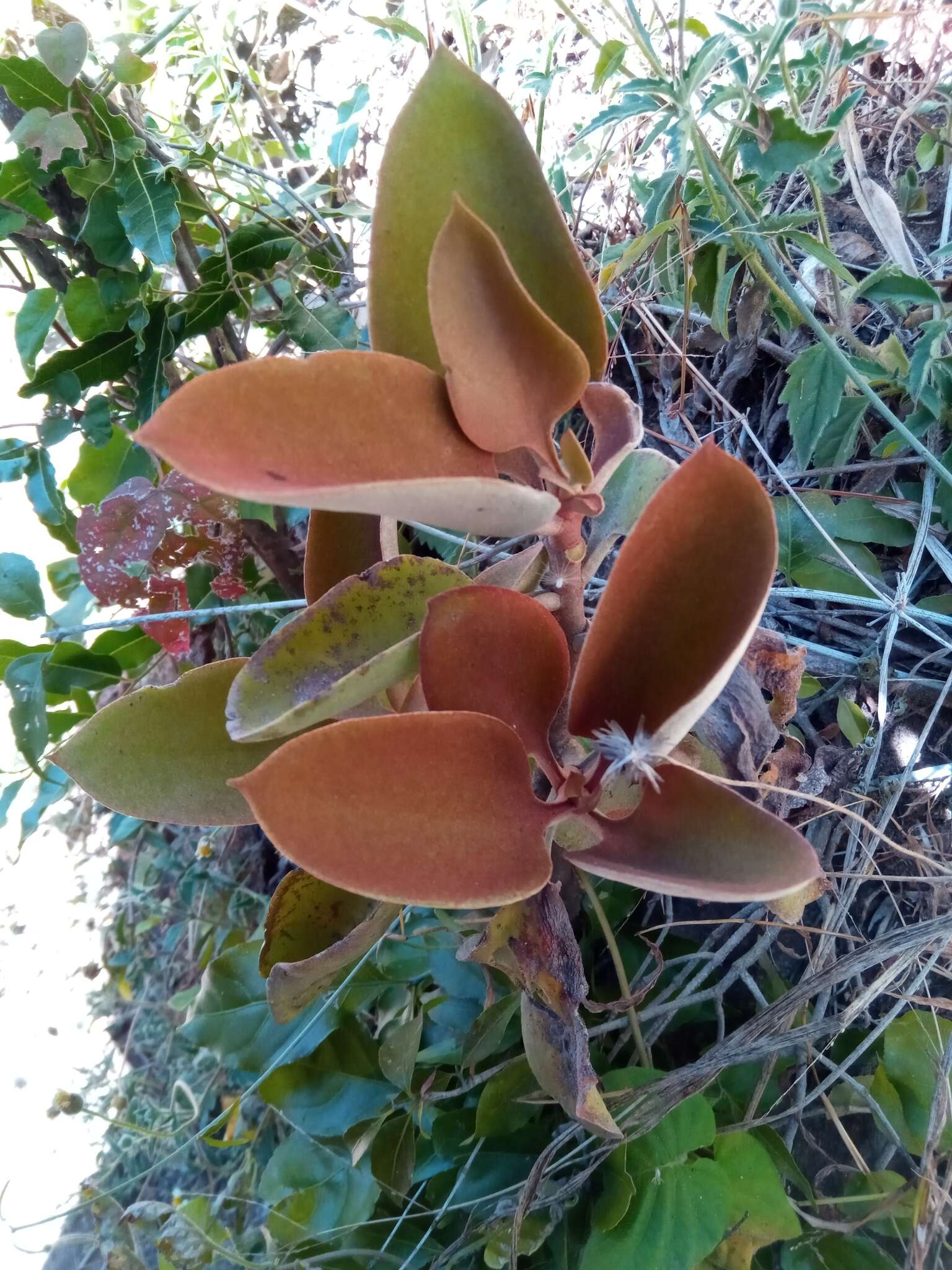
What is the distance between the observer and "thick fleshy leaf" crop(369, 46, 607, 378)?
0.37m

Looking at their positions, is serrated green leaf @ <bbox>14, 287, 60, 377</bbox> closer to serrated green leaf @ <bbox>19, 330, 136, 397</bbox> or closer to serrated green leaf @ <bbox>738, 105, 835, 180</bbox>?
serrated green leaf @ <bbox>19, 330, 136, 397</bbox>

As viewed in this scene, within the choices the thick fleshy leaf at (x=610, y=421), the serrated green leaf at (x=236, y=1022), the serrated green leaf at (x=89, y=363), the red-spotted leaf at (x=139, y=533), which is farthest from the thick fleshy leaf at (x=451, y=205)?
the serrated green leaf at (x=236, y=1022)

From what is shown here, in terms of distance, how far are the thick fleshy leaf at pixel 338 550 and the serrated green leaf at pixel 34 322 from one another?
441 mm

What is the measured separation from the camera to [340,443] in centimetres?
31

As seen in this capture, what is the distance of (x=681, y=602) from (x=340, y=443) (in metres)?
0.16

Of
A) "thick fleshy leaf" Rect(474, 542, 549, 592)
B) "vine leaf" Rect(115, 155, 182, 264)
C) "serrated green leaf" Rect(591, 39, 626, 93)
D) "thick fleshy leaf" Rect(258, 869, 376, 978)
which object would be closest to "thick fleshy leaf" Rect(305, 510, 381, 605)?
"thick fleshy leaf" Rect(474, 542, 549, 592)

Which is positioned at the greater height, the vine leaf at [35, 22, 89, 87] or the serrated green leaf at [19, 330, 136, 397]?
the vine leaf at [35, 22, 89, 87]

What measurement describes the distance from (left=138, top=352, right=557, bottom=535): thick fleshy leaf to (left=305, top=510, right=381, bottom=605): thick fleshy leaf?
14cm

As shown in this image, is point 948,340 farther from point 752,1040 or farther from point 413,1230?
point 413,1230

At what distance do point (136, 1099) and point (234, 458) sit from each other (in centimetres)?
114

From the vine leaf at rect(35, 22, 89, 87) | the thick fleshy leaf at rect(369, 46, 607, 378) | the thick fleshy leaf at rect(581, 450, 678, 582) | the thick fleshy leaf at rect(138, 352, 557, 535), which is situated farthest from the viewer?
the vine leaf at rect(35, 22, 89, 87)

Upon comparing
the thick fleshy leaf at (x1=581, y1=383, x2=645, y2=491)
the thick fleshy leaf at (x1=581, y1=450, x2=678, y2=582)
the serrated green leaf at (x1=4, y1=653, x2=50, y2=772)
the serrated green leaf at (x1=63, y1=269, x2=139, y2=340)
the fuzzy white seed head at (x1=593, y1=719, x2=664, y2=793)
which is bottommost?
the serrated green leaf at (x1=4, y1=653, x2=50, y2=772)

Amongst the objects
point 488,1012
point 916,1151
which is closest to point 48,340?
point 488,1012

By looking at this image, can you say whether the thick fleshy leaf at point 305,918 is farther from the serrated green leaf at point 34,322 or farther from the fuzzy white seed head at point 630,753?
the serrated green leaf at point 34,322
